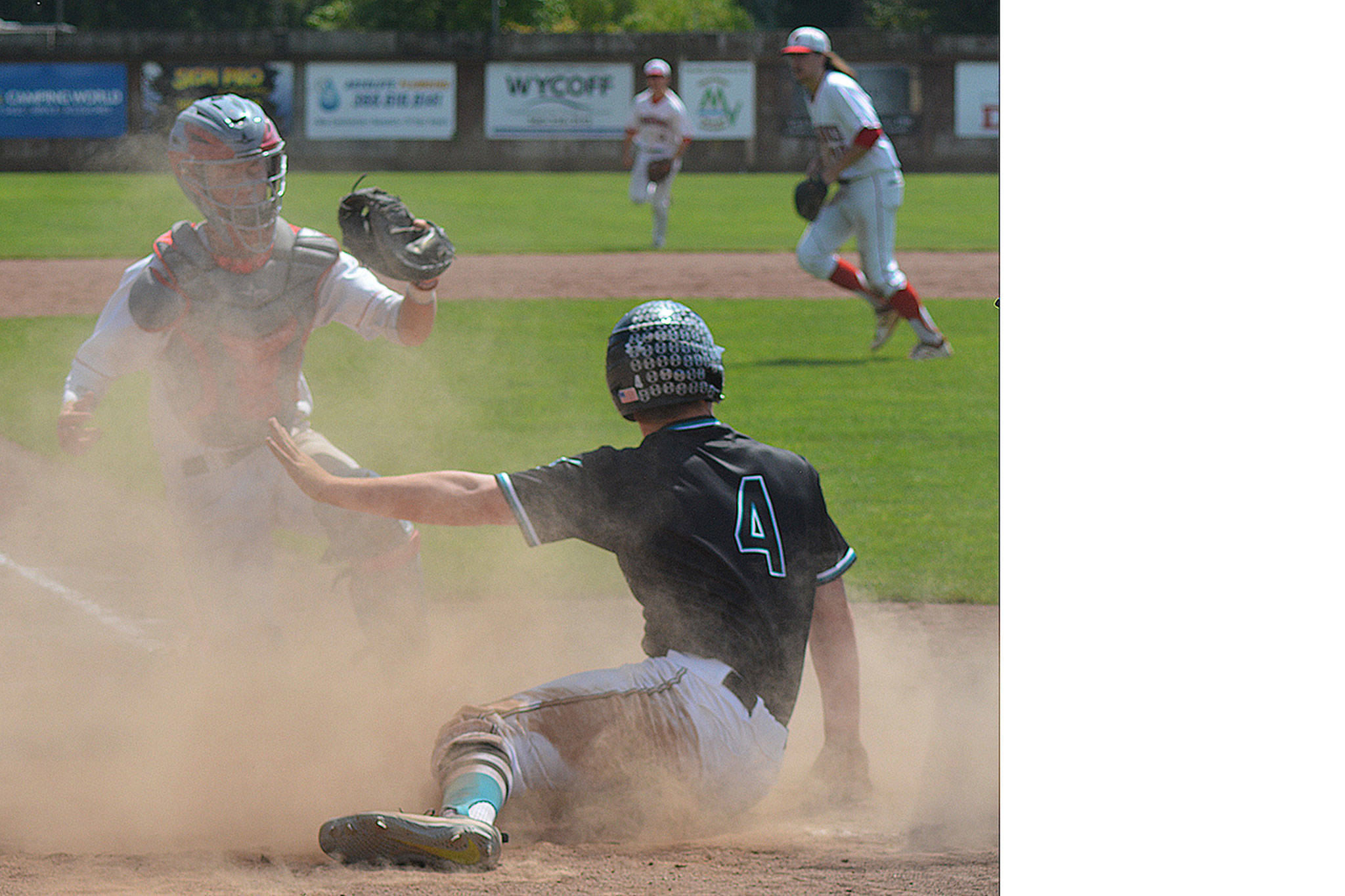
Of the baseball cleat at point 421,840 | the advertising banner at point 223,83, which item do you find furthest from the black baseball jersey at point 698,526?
the advertising banner at point 223,83

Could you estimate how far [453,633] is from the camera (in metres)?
4.65

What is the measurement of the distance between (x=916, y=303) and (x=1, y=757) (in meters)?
6.52

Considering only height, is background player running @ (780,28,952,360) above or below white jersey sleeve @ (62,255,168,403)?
above

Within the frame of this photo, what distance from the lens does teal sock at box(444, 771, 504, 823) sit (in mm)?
2666

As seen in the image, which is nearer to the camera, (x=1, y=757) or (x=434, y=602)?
(x=1, y=757)

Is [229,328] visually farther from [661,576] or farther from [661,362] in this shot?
[661,576]

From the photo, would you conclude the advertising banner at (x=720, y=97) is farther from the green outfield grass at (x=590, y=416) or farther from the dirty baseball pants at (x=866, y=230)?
the dirty baseball pants at (x=866, y=230)

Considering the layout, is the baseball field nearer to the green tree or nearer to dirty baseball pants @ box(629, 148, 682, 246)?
dirty baseball pants @ box(629, 148, 682, 246)

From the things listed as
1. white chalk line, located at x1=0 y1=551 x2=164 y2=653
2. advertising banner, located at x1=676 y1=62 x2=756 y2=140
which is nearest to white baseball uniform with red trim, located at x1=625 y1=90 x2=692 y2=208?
advertising banner, located at x1=676 y1=62 x2=756 y2=140

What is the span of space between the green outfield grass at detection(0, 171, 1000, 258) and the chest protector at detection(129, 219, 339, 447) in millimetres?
6015
